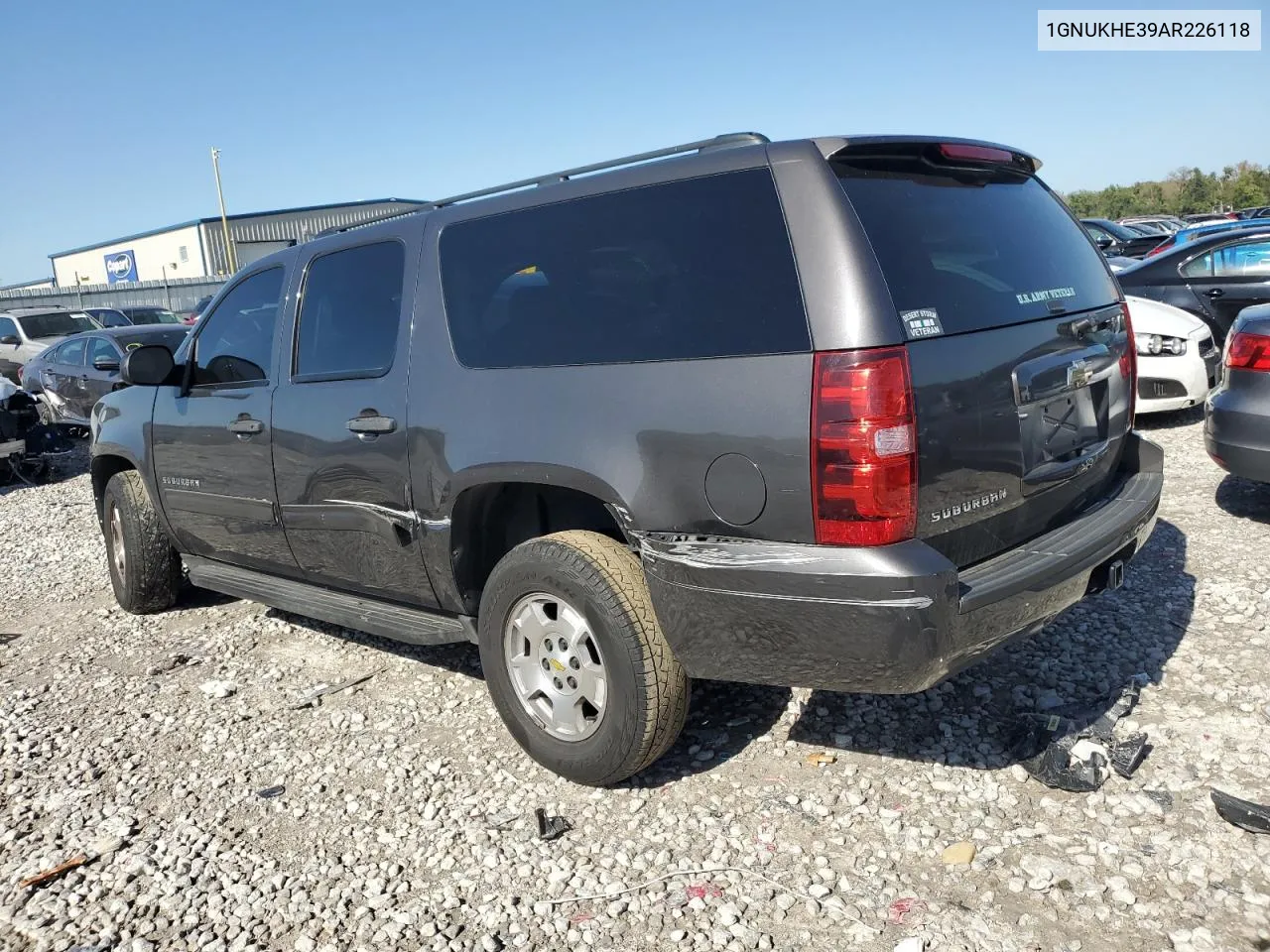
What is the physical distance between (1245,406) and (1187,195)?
5718 centimetres

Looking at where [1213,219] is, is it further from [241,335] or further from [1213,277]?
[241,335]

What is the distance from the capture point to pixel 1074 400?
309 cm

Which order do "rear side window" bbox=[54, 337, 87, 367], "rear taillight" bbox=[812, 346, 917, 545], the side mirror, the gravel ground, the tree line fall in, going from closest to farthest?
"rear taillight" bbox=[812, 346, 917, 545] → the gravel ground → the side mirror → "rear side window" bbox=[54, 337, 87, 367] → the tree line

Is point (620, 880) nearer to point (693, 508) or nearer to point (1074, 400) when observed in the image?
point (693, 508)

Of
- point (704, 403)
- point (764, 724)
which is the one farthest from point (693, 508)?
point (764, 724)

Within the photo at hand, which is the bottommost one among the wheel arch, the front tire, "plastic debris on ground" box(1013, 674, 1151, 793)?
"plastic debris on ground" box(1013, 674, 1151, 793)

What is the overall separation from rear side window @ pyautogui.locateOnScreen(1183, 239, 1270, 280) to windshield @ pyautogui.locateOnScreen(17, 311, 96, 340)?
15844 mm

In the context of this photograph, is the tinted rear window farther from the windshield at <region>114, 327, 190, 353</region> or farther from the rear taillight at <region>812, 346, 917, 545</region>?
the windshield at <region>114, 327, 190, 353</region>

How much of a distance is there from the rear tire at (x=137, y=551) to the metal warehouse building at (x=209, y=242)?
41705 mm

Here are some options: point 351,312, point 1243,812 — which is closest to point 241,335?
point 351,312

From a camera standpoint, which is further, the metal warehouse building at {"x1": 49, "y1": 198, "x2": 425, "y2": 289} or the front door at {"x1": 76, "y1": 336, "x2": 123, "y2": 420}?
the metal warehouse building at {"x1": 49, "y1": 198, "x2": 425, "y2": 289}

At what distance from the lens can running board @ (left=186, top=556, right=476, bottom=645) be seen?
3.68 m

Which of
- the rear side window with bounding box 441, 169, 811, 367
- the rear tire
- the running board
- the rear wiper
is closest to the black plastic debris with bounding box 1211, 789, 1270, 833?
the rear wiper

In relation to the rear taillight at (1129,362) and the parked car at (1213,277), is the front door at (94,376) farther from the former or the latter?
the parked car at (1213,277)
